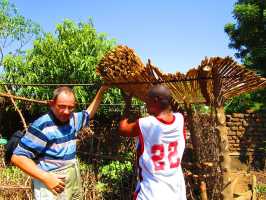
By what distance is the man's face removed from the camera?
3.26 metres

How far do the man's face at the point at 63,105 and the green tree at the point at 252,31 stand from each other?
446 inches

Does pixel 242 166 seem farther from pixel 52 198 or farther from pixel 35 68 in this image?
pixel 52 198

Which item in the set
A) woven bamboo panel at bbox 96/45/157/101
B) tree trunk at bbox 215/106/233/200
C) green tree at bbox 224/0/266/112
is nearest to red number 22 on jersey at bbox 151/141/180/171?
tree trunk at bbox 215/106/233/200

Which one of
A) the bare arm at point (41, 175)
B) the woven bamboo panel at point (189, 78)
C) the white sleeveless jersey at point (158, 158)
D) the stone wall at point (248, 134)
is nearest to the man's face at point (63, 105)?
the bare arm at point (41, 175)

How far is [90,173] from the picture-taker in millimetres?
6988

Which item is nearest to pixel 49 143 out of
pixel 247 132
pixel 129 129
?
pixel 129 129

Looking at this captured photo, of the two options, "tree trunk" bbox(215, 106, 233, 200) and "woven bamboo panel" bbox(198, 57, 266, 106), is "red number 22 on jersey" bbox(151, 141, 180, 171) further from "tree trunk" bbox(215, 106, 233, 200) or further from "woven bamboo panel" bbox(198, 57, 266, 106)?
"tree trunk" bbox(215, 106, 233, 200)

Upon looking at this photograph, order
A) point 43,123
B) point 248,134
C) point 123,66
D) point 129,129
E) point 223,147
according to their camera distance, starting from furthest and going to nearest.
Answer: point 248,134 → point 123,66 → point 223,147 → point 43,123 → point 129,129

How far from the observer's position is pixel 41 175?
3.08 m

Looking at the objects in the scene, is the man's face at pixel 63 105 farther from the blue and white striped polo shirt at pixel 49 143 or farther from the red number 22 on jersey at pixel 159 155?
the red number 22 on jersey at pixel 159 155

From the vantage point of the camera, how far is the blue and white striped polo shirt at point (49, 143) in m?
3.25

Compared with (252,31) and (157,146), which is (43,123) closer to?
(157,146)

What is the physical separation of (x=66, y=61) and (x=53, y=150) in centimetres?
630

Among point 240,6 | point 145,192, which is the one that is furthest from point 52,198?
point 240,6
